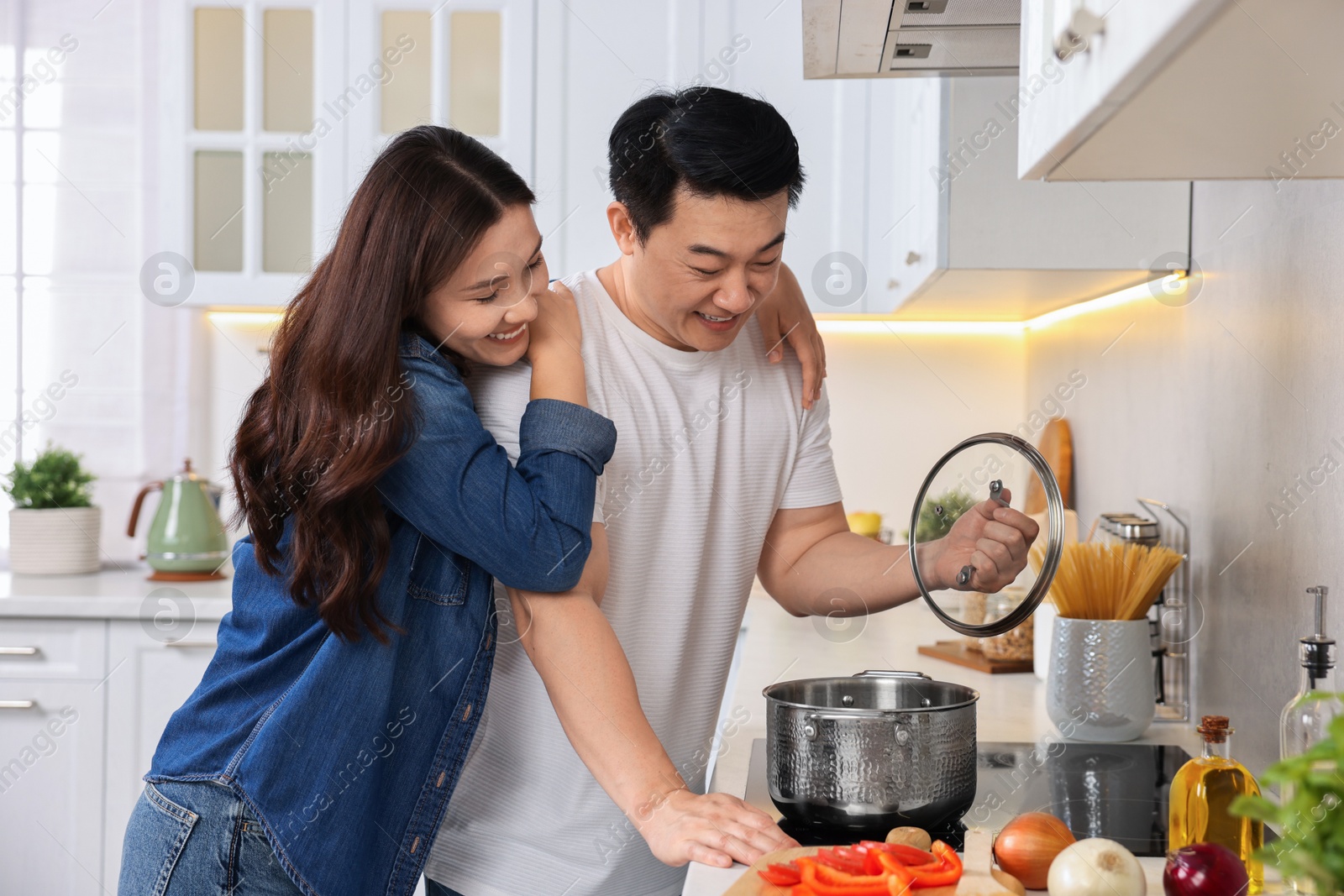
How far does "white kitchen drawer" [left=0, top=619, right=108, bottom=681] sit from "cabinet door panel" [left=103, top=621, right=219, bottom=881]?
3 cm

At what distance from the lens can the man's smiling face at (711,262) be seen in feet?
3.23

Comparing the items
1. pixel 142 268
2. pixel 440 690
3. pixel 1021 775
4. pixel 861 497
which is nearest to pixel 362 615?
pixel 440 690


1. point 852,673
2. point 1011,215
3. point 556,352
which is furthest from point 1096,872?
point 1011,215

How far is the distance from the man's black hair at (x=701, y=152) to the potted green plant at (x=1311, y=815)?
2.33ft

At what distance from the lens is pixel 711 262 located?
3.25 ft

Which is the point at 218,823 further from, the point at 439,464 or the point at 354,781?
the point at 439,464

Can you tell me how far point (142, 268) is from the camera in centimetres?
275

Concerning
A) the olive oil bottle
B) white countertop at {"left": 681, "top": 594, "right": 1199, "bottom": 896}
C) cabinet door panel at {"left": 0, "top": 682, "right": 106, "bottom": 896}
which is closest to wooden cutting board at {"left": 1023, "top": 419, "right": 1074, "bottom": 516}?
white countertop at {"left": 681, "top": 594, "right": 1199, "bottom": 896}

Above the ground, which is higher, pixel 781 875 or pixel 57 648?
pixel 781 875

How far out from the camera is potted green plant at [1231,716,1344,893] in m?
0.35

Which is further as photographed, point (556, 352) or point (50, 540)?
point (50, 540)

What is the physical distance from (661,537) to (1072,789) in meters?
0.46

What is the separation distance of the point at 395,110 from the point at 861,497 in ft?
4.52

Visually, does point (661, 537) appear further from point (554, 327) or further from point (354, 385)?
point (354, 385)
